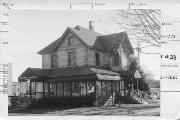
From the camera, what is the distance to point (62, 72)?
2.07 meters

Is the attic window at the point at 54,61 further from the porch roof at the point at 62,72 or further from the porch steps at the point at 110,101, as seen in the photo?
the porch steps at the point at 110,101

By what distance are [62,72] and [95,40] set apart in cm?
28

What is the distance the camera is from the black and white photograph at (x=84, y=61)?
2016 millimetres

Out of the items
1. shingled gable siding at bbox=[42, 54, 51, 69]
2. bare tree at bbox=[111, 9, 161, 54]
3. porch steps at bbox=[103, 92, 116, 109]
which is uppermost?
bare tree at bbox=[111, 9, 161, 54]

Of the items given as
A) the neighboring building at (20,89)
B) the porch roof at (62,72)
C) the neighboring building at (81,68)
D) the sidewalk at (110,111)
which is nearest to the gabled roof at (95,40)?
the neighboring building at (81,68)

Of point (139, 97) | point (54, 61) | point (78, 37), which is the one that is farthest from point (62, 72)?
point (139, 97)

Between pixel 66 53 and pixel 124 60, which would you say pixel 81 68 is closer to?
pixel 66 53

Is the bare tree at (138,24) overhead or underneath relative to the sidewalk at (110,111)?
overhead

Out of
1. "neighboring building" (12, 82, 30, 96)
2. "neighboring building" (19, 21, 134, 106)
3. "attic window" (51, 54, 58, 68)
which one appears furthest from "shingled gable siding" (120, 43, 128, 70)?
"neighboring building" (12, 82, 30, 96)

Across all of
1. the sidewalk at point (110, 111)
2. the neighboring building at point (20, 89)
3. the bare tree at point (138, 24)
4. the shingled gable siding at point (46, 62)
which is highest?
the bare tree at point (138, 24)

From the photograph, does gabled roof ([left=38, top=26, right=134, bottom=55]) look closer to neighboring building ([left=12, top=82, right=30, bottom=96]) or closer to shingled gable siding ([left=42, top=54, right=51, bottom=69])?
shingled gable siding ([left=42, top=54, right=51, bottom=69])

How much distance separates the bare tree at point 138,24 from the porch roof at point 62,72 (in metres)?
0.26

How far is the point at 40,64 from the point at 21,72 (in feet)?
0.40

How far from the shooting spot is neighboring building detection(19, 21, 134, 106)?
6.64 feet
